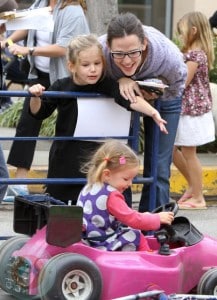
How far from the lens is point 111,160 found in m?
5.01

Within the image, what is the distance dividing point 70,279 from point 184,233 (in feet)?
2.38

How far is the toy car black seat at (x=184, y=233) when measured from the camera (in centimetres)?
510

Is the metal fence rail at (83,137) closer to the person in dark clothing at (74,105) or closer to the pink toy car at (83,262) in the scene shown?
the person in dark clothing at (74,105)

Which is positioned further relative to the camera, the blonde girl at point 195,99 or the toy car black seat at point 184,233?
the blonde girl at point 195,99

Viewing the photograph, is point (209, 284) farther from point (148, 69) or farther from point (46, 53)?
point (46, 53)

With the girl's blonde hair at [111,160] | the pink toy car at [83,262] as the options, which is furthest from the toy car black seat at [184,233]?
the girl's blonde hair at [111,160]

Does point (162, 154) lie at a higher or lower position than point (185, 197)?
higher

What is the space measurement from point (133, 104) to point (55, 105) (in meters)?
0.52

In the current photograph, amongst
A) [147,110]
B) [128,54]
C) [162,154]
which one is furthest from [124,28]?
[162,154]

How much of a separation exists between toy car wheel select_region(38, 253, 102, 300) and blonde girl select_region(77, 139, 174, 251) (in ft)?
0.83

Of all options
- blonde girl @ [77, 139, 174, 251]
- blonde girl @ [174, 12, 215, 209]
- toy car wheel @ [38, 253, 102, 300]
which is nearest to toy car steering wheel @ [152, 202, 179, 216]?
blonde girl @ [77, 139, 174, 251]

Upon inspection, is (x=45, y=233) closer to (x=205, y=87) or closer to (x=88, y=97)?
(x=88, y=97)

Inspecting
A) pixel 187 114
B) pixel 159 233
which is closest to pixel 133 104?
pixel 159 233

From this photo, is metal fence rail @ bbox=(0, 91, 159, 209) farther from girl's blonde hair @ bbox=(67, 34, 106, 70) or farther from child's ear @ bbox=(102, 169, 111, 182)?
child's ear @ bbox=(102, 169, 111, 182)
